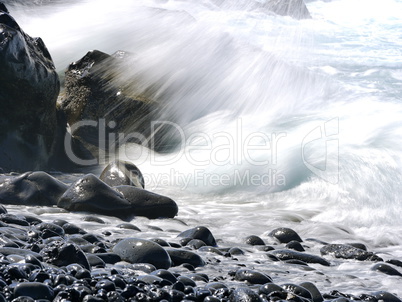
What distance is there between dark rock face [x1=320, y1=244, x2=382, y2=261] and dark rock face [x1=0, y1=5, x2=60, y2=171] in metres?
3.75

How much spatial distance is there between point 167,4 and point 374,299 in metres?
12.6

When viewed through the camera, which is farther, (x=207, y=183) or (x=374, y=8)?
(x=374, y=8)

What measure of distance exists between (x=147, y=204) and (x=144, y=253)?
183 centimetres

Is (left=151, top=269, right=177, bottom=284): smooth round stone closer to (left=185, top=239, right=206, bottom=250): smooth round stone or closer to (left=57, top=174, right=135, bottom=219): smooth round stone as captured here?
(left=185, top=239, right=206, bottom=250): smooth round stone

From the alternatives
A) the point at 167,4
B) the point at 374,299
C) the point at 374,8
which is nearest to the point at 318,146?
the point at 374,299


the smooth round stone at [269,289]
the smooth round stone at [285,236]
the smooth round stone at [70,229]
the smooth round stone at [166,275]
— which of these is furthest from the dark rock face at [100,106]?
the smooth round stone at [269,289]

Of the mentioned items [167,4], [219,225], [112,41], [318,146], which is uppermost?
[167,4]

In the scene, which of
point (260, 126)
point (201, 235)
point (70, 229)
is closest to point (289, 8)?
point (260, 126)

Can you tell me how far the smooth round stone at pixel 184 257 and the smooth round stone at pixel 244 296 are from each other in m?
0.73

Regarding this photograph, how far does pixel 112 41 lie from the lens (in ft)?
36.6

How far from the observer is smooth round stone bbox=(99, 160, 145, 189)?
5.93 meters

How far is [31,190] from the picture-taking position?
16.9ft

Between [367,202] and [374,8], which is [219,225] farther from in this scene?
[374,8]

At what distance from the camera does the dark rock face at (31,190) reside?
199 inches
